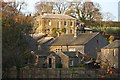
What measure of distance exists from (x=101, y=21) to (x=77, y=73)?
22616mm

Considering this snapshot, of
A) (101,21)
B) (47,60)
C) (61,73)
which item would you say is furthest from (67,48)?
(61,73)

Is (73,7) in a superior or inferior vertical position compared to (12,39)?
Result: superior

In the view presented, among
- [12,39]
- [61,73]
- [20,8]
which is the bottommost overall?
[61,73]

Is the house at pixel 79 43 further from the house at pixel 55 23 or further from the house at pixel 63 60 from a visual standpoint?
the house at pixel 55 23

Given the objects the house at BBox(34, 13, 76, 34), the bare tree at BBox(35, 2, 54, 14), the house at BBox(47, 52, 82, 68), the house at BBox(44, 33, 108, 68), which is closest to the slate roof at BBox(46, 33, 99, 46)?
the house at BBox(44, 33, 108, 68)

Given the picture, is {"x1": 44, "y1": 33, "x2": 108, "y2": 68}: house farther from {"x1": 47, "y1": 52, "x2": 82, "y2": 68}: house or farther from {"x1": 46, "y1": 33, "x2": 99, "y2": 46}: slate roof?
{"x1": 47, "y1": 52, "x2": 82, "y2": 68}: house

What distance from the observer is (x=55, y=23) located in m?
40.8

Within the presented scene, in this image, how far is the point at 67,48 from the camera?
109 ft

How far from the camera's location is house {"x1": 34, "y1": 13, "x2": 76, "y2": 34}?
1554 inches

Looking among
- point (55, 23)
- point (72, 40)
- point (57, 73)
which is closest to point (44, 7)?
point (55, 23)

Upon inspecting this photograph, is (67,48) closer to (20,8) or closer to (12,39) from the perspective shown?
(20,8)

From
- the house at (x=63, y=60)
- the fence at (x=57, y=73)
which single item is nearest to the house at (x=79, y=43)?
the house at (x=63, y=60)

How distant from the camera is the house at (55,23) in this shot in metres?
39.5

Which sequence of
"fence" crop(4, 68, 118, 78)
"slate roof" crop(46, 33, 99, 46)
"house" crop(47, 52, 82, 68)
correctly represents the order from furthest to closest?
"slate roof" crop(46, 33, 99, 46) < "house" crop(47, 52, 82, 68) < "fence" crop(4, 68, 118, 78)
